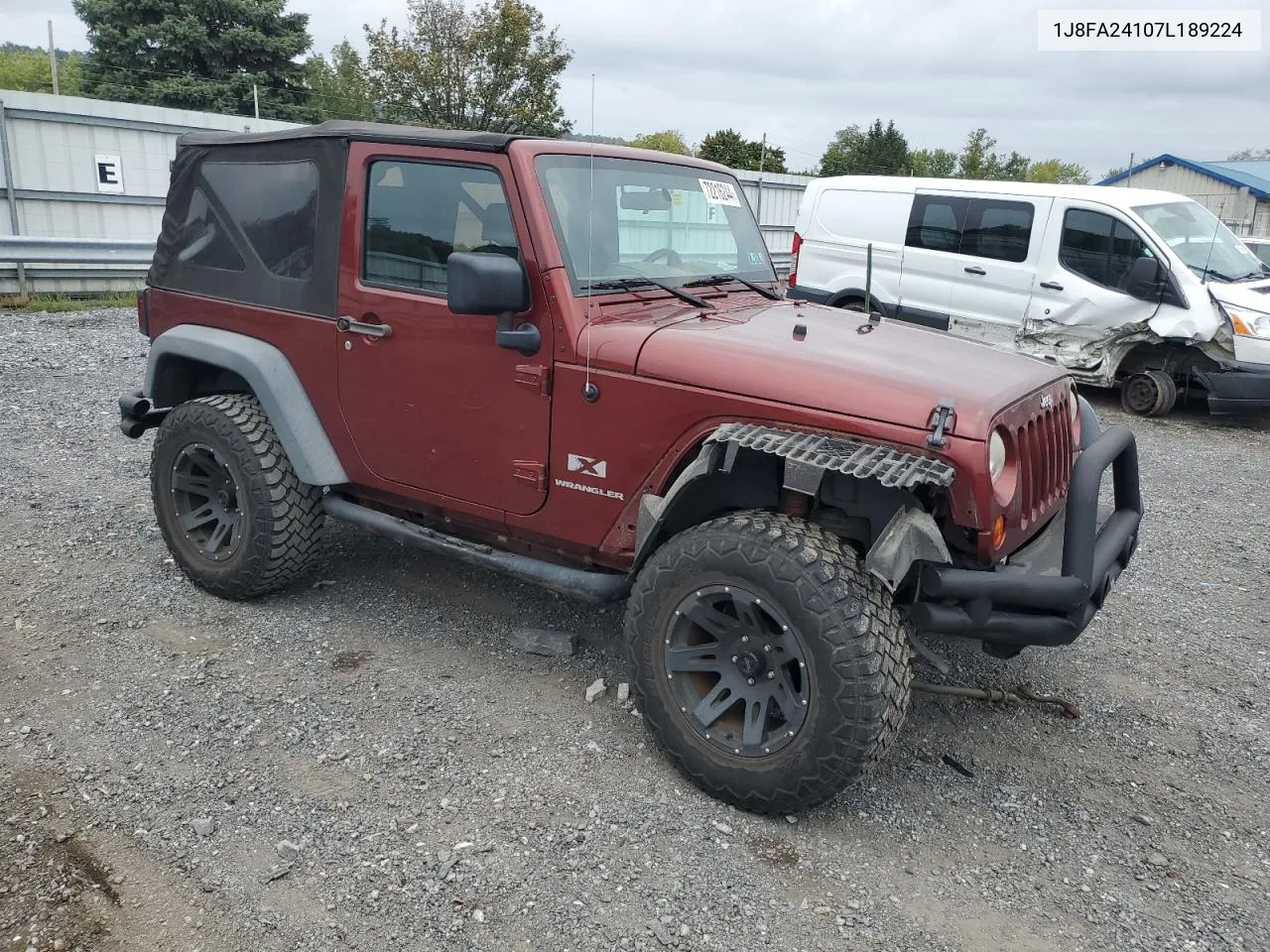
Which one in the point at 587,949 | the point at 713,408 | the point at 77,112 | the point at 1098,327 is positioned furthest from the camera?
the point at 77,112

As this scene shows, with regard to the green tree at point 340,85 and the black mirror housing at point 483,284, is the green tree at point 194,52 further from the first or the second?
the black mirror housing at point 483,284

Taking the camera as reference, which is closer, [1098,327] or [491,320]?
[491,320]

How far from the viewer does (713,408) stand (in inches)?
122

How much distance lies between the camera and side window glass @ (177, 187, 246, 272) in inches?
171

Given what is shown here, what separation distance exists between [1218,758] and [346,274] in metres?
3.79

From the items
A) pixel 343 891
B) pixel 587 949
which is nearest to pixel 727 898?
pixel 587 949

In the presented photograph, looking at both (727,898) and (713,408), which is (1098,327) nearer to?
(713,408)

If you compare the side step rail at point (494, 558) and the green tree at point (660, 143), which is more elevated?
the green tree at point (660, 143)

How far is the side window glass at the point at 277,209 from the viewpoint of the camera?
402cm

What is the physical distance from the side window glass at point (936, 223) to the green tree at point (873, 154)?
33.1m

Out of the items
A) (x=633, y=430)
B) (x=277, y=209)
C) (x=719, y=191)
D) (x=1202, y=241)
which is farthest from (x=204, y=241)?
(x=1202, y=241)

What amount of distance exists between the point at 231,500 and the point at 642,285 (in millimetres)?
2144

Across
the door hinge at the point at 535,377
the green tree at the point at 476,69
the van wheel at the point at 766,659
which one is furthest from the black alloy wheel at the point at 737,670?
the green tree at the point at 476,69

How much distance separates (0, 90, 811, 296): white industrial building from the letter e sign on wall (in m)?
0.01
